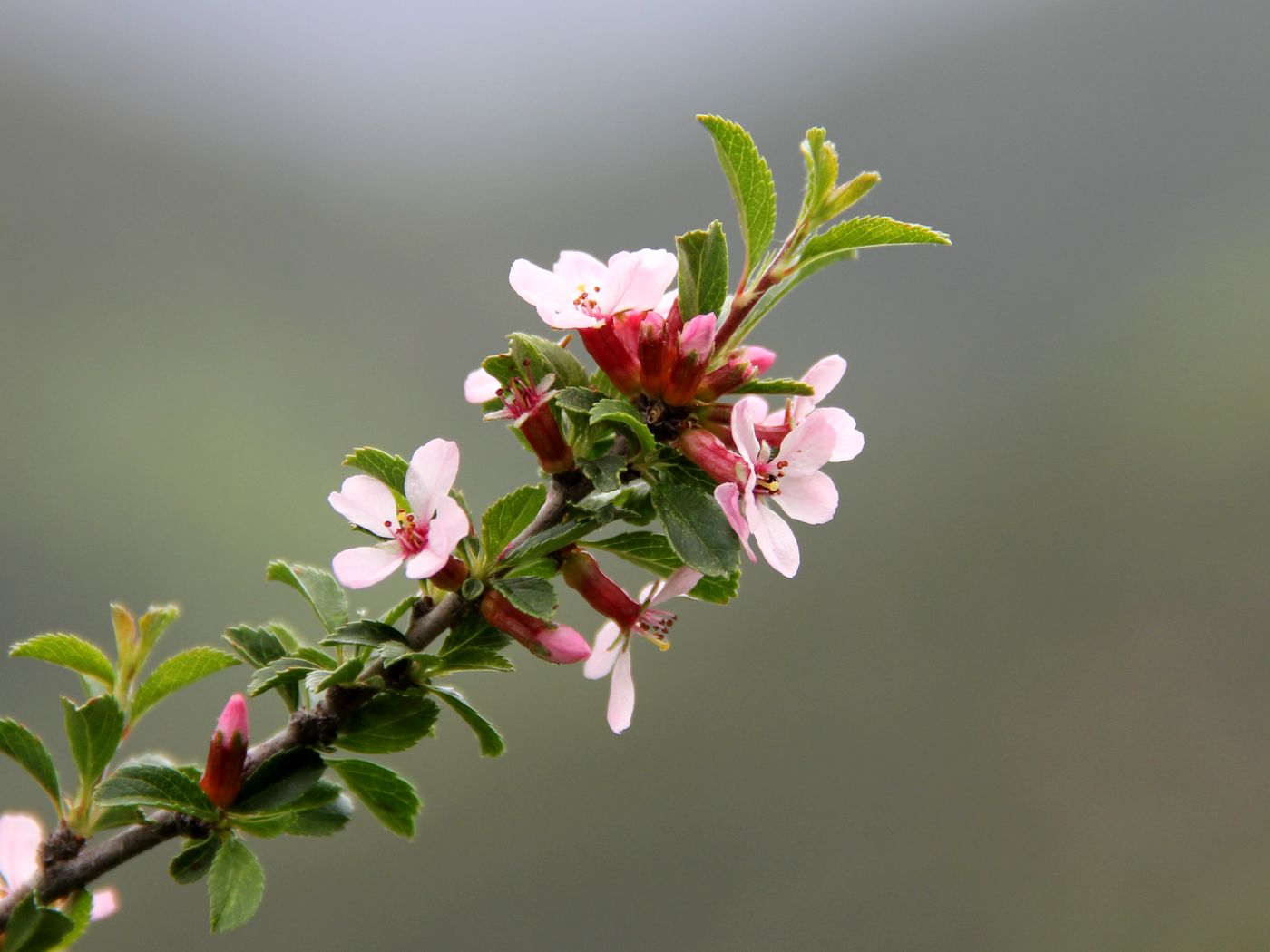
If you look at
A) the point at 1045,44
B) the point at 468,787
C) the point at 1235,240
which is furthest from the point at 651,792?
the point at 1045,44

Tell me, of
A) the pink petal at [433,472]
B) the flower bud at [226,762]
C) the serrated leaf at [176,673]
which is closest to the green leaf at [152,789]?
the flower bud at [226,762]

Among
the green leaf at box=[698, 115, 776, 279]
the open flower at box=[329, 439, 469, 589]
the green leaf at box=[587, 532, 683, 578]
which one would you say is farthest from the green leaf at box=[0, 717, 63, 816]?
the green leaf at box=[698, 115, 776, 279]

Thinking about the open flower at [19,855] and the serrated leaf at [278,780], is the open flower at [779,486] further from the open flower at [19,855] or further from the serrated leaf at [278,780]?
the open flower at [19,855]

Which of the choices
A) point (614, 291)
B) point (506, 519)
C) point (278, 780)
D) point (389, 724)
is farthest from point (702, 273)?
point (278, 780)

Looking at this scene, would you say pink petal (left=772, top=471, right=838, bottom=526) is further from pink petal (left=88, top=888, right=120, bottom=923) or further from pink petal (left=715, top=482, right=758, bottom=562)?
pink petal (left=88, top=888, right=120, bottom=923)

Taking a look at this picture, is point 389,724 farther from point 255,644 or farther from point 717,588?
point 717,588
